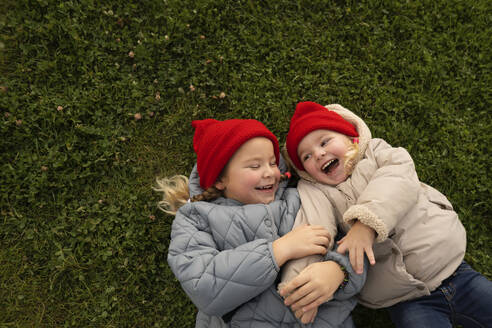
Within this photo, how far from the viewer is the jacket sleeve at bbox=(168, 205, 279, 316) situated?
7.95ft

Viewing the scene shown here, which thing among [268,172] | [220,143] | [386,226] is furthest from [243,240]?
[386,226]

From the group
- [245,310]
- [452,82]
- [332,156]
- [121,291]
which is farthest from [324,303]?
[452,82]

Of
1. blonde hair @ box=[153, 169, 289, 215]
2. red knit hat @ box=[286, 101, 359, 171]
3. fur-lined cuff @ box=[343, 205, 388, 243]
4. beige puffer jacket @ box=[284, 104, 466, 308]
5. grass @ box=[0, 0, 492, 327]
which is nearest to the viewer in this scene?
fur-lined cuff @ box=[343, 205, 388, 243]

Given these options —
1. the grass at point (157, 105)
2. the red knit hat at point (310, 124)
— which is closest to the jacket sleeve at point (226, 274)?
the red knit hat at point (310, 124)

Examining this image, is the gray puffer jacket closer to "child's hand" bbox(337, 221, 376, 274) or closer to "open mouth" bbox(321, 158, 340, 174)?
"child's hand" bbox(337, 221, 376, 274)

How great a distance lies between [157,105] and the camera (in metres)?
3.97

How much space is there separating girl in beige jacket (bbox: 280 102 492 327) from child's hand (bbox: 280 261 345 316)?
1 centimetres

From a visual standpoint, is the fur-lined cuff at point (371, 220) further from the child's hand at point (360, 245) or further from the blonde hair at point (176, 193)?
the blonde hair at point (176, 193)

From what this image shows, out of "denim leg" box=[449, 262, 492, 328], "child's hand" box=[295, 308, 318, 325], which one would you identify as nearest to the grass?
"denim leg" box=[449, 262, 492, 328]

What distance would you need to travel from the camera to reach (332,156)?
9.45 feet

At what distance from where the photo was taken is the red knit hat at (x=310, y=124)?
9.55ft

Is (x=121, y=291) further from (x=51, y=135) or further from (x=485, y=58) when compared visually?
(x=485, y=58)

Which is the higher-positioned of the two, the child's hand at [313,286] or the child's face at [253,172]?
the child's face at [253,172]

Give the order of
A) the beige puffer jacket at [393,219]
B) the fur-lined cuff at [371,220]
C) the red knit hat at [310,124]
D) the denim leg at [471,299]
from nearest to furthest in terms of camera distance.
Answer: the fur-lined cuff at [371,220], the beige puffer jacket at [393,219], the denim leg at [471,299], the red knit hat at [310,124]
